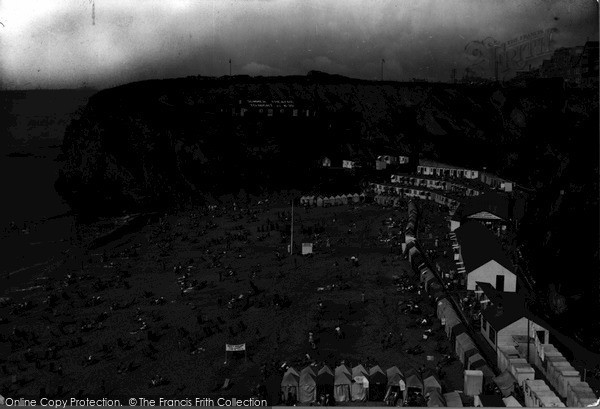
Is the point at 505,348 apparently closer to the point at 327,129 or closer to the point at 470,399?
the point at 470,399

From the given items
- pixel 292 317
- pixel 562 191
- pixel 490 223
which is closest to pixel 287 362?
pixel 292 317

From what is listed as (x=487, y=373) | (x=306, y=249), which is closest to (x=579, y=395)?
(x=487, y=373)

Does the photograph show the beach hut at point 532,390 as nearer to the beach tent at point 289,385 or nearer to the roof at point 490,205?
the beach tent at point 289,385

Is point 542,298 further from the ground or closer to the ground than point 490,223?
closer to the ground

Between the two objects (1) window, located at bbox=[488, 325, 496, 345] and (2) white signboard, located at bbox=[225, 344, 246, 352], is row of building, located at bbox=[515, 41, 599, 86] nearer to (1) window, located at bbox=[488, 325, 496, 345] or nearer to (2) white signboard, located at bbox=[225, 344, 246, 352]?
(1) window, located at bbox=[488, 325, 496, 345]

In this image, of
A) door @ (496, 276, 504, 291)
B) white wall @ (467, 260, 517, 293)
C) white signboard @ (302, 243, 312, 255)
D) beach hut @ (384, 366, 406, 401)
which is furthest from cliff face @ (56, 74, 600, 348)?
beach hut @ (384, 366, 406, 401)

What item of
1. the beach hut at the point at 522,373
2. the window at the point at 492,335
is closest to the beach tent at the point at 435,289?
the window at the point at 492,335
